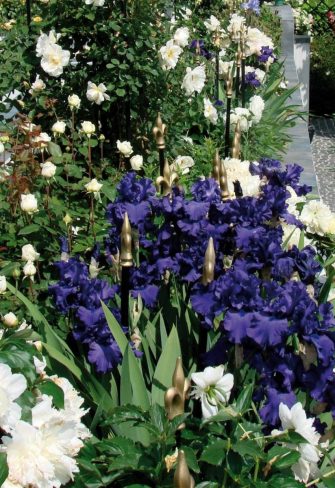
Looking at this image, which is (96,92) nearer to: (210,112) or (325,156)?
(210,112)

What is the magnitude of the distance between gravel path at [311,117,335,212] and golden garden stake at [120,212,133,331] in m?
4.55

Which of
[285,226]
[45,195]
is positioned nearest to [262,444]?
[285,226]

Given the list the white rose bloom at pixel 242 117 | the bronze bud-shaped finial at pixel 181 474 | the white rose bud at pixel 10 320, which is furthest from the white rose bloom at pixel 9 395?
the white rose bloom at pixel 242 117

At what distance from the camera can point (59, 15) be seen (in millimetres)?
4027

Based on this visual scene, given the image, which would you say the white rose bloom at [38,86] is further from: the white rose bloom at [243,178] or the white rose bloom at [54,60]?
the white rose bloom at [243,178]

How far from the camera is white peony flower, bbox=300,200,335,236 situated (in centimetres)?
282

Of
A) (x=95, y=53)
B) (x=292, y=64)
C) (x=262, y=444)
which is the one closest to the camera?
(x=262, y=444)

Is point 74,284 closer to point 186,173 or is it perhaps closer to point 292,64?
point 186,173

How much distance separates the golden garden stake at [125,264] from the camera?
2.06 m

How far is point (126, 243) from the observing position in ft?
6.78

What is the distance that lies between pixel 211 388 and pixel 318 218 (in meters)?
1.22

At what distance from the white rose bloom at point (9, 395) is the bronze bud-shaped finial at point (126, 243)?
71 cm

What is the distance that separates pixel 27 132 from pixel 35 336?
130 cm

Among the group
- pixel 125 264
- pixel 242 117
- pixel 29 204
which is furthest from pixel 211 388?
pixel 242 117
